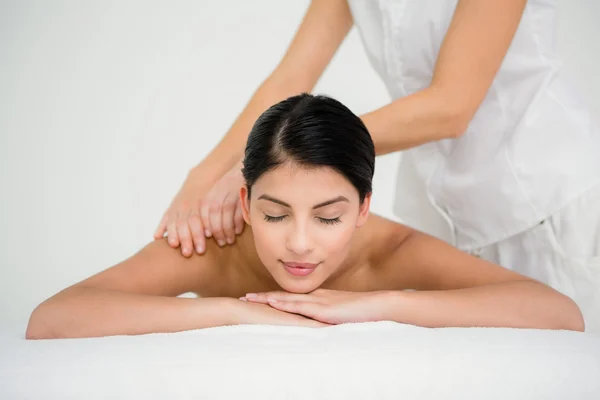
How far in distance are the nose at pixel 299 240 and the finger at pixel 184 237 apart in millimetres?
368

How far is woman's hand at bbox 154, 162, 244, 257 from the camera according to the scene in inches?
66.0

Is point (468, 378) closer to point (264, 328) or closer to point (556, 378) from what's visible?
point (556, 378)

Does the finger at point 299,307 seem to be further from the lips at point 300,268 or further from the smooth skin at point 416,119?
the smooth skin at point 416,119

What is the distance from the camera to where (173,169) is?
3.25 m

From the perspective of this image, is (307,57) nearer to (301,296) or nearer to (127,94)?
(301,296)

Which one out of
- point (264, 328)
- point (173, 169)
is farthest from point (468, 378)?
point (173, 169)

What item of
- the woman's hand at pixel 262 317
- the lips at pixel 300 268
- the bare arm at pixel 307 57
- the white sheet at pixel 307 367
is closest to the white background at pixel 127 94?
the bare arm at pixel 307 57

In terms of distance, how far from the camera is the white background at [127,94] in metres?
3.14

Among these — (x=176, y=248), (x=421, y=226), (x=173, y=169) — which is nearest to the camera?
(x=176, y=248)

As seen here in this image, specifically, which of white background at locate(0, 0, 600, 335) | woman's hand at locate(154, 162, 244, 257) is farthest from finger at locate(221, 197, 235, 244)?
white background at locate(0, 0, 600, 335)

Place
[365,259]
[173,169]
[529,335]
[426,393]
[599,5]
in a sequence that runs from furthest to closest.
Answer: [173,169], [599,5], [365,259], [529,335], [426,393]

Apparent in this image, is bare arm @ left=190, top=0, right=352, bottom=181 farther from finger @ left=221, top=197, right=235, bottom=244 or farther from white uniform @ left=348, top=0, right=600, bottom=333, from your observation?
finger @ left=221, top=197, right=235, bottom=244

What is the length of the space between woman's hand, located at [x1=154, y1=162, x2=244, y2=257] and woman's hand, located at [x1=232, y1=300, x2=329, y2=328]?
15.7 inches

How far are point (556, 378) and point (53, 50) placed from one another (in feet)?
9.17
